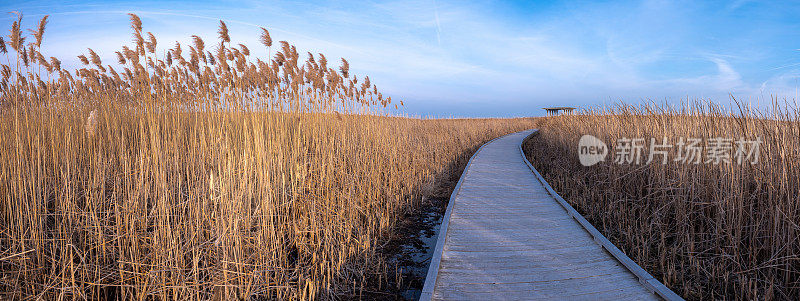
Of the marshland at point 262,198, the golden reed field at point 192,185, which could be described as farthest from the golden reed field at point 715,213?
the golden reed field at point 192,185

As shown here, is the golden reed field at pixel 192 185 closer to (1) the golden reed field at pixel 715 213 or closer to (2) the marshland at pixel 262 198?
(2) the marshland at pixel 262 198

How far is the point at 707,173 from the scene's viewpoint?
3863mm

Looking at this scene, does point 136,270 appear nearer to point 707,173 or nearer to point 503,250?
point 503,250

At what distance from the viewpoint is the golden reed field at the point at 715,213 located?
9.03 ft

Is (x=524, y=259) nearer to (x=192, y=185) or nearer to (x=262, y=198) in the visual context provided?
(x=262, y=198)

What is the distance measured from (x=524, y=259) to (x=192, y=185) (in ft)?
11.6

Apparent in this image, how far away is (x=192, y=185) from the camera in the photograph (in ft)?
11.5

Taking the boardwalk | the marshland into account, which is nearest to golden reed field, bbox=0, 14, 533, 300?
the marshland

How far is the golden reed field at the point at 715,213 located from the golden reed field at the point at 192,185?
8.97ft

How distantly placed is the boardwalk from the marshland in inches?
13.7

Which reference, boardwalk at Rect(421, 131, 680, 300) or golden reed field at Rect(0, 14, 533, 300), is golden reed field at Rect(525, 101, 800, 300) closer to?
boardwalk at Rect(421, 131, 680, 300)

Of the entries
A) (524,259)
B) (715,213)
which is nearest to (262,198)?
(524,259)

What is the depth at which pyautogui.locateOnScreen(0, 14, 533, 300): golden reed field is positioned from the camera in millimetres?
2381

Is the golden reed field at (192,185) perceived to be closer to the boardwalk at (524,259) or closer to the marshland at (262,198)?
the marshland at (262,198)
